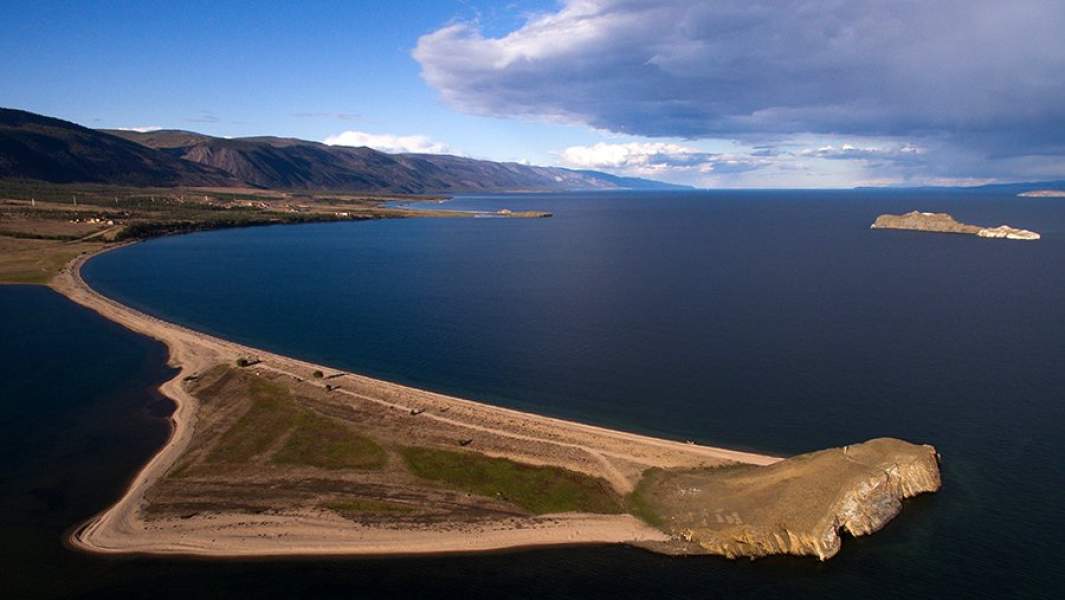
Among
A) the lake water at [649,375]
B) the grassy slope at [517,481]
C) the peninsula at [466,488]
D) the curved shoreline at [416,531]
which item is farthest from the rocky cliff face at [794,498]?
→ the grassy slope at [517,481]

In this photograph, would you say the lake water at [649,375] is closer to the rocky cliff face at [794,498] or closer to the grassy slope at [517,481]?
the rocky cliff face at [794,498]

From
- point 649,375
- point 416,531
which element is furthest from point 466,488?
point 649,375

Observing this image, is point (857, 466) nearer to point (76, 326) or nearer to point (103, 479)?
point (103, 479)

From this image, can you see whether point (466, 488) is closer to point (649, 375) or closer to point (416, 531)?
point (416, 531)

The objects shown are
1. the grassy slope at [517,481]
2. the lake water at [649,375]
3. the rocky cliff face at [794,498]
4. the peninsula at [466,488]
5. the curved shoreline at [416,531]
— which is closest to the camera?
the lake water at [649,375]

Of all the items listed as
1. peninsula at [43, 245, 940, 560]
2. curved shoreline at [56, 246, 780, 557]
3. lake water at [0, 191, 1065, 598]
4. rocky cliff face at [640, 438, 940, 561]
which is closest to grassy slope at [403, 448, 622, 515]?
peninsula at [43, 245, 940, 560]

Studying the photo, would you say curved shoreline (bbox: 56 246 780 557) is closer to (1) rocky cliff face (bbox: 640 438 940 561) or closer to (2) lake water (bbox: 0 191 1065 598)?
(2) lake water (bbox: 0 191 1065 598)
